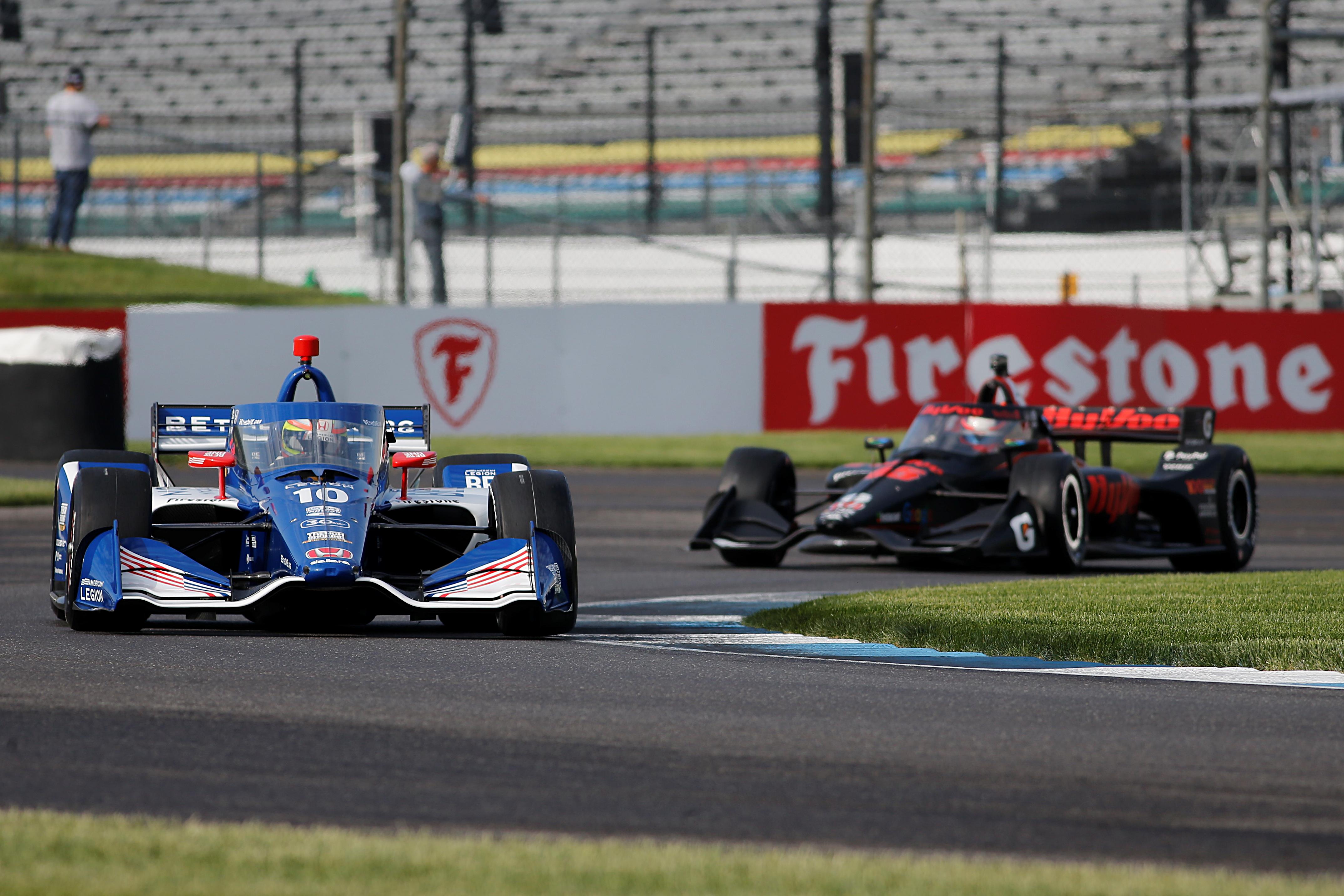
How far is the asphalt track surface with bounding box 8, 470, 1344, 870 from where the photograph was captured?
4.20m

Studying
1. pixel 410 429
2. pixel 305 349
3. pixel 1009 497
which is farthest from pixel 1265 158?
pixel 305 349

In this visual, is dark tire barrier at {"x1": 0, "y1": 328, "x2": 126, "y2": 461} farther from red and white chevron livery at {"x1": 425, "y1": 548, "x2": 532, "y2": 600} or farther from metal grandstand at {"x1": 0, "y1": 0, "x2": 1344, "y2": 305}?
A: red and white chevron livery at {"x1": 425, "y1": 548, "x2": 532, "y2": 600}

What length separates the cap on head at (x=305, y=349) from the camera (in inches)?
336

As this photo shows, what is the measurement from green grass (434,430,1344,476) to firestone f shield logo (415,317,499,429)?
1.11ft

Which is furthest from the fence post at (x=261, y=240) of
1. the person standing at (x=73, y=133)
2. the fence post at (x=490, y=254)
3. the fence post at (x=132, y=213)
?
the fence post at (x=490, y=254)

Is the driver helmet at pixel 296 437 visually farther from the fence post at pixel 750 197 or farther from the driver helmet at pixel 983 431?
the fence post at pixel 750 197


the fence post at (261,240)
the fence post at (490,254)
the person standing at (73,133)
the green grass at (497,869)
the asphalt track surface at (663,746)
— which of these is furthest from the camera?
the fence post at (261,240)

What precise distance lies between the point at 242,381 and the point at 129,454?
11309 millimetres

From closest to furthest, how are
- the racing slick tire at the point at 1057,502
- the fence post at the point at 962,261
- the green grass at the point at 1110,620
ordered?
1. the green grass at the point at 1110,620
2. the racing slick tire at the point at 1057,502
3. the fence post at the point at 962,261

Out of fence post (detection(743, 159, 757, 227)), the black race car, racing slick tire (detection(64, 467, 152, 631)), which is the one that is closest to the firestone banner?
fence post (detection(743, 159, 757, 227))

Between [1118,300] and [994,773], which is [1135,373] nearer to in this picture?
[1118,300]

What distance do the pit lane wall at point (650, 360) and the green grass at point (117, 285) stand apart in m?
2.05

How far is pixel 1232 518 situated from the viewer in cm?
1220

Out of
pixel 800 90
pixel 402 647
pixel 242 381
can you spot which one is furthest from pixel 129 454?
pixel 800 90
